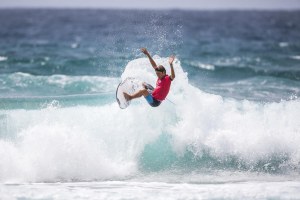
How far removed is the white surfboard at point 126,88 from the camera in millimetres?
11312

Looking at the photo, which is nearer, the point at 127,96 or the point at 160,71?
the point at 160,71

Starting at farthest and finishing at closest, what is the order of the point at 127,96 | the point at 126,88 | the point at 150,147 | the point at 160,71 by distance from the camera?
the point at 150,147 → the point at 126,88 → the point at 127,96 → the point at 160,71

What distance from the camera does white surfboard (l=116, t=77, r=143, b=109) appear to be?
11312mm

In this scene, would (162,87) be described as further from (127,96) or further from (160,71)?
(127,96)

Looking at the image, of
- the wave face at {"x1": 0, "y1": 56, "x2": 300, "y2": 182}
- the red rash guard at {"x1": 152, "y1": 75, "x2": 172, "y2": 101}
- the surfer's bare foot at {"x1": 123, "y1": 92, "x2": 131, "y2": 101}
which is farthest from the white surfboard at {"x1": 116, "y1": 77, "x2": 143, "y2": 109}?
the wave face at {"x1": 0, "y1": 56, "x2": 300, "y2": 182}

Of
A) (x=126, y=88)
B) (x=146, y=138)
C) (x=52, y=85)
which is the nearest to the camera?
(x=126, y=88)

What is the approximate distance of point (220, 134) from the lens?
40.9ft

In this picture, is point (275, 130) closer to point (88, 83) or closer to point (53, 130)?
point (53, 130)

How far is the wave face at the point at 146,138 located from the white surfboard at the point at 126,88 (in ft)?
3.89

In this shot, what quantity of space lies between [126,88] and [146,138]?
188cm

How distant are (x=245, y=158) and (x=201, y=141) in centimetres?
127

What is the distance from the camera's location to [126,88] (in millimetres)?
11500

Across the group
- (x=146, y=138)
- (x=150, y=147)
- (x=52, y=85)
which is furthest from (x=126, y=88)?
(x=52, y=85)

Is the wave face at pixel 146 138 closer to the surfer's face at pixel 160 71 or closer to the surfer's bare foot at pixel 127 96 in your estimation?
the surfer's bare foot at pixel 127 96
